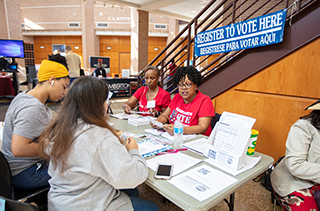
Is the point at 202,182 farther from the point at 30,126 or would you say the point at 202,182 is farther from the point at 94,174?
the point at 30,126

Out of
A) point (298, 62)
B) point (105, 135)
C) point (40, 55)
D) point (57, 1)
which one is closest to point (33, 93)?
point (105, 135)

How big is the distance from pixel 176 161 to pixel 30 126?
1.01m

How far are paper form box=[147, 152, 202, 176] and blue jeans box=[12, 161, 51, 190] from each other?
2.74 ft

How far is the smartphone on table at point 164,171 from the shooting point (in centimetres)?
107

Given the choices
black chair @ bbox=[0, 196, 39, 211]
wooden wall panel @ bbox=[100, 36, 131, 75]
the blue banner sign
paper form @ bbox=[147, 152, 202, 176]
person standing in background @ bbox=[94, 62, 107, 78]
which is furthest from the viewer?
wooden wall panel @ bbox=[100, 36, 131, 75]

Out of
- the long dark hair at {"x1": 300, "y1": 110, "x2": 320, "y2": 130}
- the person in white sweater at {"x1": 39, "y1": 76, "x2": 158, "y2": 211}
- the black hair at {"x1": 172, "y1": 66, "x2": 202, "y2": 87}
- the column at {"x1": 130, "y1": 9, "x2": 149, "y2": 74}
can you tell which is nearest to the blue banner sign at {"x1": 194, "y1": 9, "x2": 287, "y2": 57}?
the black hair at {"x1": 172, "y1": 66, "x2": 202, "y2": 87}

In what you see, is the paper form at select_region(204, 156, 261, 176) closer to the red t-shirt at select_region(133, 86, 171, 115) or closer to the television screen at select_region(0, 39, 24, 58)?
the red t-shirt at select_region(133, 86, 171, 115)

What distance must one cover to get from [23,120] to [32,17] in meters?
17.6

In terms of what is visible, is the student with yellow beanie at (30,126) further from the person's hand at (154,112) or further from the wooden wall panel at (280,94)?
the wooden wall panel at (280,94)

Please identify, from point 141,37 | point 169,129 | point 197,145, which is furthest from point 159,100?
point 141,37

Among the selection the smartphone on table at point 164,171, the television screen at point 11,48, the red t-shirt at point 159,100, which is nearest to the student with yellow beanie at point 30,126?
the smartphone on table at point 164,171

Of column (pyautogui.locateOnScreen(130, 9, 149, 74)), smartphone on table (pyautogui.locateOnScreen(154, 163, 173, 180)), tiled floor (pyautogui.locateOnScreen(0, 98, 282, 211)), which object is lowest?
tiled floor (pyautogui.locateOnScreen(0, 98, 282, 211))

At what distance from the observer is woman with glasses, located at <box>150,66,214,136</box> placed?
1892 mm

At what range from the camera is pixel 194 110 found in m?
1.99
